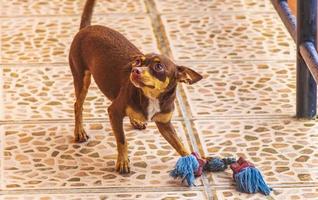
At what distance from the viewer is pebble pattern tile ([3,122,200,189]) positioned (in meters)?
2.35

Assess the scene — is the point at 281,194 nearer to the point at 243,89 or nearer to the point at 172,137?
the point at 172,137

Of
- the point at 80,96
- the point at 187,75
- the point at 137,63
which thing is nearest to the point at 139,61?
the point at 137,63

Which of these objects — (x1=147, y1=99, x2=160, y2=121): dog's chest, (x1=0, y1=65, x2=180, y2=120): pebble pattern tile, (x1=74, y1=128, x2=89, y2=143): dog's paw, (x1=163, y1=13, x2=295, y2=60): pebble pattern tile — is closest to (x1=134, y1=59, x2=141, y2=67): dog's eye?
(x1=147, y1=99, x2=160, y2=121): dog's chest

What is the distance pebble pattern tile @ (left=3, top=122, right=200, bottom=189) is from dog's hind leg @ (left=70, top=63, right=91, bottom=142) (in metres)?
0.03

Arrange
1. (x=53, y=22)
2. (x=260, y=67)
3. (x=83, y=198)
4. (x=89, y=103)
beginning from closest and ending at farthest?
(x=83, y=198)
(x=89, y=103)
(x=260, y=67)
(x=53, y=22)

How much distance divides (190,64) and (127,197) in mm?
884

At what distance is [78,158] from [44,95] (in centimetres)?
44

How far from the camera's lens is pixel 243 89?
114 inches

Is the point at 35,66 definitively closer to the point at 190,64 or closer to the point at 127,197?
the point at 190,64

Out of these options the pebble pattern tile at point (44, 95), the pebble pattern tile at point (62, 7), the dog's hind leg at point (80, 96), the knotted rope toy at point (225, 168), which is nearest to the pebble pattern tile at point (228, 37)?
the pebble pattern tile at point (62, 7)

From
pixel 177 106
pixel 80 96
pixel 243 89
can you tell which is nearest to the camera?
pixel 80 96

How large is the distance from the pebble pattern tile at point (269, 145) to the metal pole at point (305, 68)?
0.04 metres

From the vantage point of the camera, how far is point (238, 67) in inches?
Answer: 120

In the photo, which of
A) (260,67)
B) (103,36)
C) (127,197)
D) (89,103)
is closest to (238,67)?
(260,67)
